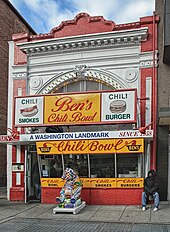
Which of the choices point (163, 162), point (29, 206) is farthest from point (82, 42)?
point (29, 206)

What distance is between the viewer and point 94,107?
13.3 m

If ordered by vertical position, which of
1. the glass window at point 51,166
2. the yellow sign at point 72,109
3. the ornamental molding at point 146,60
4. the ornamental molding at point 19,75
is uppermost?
the ornamental molding at point 146,60

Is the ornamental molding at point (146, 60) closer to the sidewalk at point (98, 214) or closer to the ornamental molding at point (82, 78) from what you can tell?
the ornamental molding at point (82, 78)

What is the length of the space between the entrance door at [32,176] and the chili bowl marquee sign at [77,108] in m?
1.60

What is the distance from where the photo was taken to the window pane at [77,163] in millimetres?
13711

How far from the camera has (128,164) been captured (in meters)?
13.4

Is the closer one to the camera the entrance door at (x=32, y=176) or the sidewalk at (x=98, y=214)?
the sidewalk at (x=98, y=214)

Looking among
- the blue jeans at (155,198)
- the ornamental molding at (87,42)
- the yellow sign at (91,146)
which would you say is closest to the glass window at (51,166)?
the yellow sign at (91,146)

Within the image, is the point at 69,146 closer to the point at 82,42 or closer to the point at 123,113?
the point at 123,113

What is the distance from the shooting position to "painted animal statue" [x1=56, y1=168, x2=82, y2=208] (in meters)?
11.9

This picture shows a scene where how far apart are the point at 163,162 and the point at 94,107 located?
3.36 m

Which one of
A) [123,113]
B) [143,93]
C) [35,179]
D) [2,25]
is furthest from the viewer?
[2,25]

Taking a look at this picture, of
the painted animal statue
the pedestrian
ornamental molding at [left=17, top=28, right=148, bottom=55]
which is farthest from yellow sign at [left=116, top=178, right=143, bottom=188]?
ornamental molding at [left=17, top=28, right=148, bottom=55]

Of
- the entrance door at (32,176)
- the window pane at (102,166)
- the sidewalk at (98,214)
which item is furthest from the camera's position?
the entrance door at (32,176)
